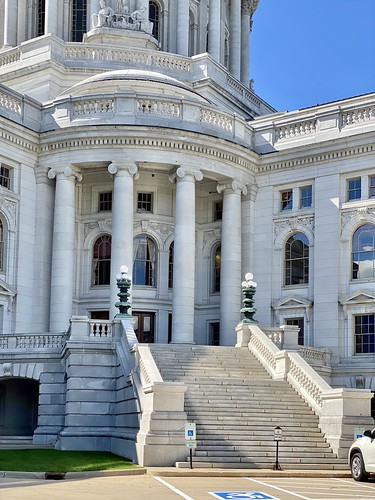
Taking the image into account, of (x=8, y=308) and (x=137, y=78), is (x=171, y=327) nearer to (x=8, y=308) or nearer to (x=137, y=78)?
(x=8, y=308)

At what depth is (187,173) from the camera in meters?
46.2

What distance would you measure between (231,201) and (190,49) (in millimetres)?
24044

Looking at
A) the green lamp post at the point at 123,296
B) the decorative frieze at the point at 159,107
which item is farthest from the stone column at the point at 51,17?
the green lamp post at the point at 123,296

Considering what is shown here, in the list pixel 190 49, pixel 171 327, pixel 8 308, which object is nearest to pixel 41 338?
pixel 8 308

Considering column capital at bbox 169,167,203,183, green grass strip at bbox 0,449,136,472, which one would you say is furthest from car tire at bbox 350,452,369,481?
column capital at bbox 169,167,203,183

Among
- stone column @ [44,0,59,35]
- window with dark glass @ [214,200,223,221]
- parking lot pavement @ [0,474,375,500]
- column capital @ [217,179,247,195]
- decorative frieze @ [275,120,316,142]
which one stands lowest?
parking lot pavement @ [0,474,375,500]

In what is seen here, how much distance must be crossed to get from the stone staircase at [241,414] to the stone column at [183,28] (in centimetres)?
3133

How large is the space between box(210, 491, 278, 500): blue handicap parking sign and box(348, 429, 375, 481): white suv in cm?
441

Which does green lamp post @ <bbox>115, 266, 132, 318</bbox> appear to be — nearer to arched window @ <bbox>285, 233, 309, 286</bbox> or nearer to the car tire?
arched window @ <bbox>285, 233, 309, 286</bbox>

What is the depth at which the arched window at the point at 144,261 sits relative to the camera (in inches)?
1913

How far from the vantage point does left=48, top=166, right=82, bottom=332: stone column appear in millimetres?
44531

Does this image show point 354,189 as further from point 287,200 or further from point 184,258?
point 184,258

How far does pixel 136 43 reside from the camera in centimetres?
6069

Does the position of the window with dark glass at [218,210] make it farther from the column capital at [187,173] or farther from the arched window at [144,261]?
the column capital at [187,173]
